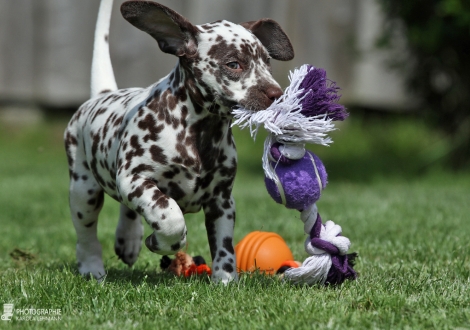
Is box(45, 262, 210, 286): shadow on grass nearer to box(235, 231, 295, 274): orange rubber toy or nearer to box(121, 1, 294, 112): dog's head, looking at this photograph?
box(235, 231, 295, 274): orange rubber toy

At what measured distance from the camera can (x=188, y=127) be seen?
3680 mm

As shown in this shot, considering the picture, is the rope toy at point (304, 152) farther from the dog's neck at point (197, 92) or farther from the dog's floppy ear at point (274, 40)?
the dog's floppy ear at point (274, 40)

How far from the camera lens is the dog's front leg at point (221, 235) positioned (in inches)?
149

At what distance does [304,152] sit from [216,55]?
666 millimetres

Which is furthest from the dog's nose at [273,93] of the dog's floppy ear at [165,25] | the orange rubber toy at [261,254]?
the orange rubber toy at [261,254]

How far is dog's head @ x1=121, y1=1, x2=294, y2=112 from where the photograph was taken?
3506 millimetres

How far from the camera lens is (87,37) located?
41.6 ft

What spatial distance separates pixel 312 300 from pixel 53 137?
10.2m

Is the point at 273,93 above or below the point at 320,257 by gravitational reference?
above

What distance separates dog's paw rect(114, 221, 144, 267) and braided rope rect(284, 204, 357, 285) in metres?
1.33

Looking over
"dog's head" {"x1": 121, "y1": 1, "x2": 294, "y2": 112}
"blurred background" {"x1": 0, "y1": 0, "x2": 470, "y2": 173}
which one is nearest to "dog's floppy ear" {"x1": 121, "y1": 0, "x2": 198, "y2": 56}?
"dog's head" {"x1": 121, "y1": 1, "x2": 294, "y2": 112}

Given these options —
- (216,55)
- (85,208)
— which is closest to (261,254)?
(85,208)

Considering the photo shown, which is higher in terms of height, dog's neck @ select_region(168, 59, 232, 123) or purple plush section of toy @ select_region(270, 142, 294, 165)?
Result: dog's neck @ select_region(168, 59, 232, 123)

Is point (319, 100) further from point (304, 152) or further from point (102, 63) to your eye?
point (102, 63)
